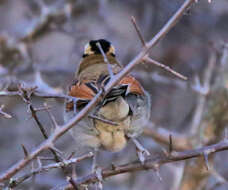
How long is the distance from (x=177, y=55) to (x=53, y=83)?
2.21 meters

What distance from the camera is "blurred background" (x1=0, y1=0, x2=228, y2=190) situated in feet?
20.3

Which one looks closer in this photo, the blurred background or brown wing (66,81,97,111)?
brown wing (66,81,97,111)

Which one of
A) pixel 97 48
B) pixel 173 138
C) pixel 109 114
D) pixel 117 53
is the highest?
pixel 97 48

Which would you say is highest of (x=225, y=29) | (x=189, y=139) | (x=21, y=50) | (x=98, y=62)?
(x=21, y=50)

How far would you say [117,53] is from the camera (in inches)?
306

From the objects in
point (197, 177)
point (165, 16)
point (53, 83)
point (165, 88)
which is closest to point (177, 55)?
point (165, 88)

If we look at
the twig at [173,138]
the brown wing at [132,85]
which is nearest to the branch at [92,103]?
the brown wing at [132,85]

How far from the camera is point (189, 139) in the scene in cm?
502

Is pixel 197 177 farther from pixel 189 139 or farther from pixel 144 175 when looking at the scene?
pixel 144 175

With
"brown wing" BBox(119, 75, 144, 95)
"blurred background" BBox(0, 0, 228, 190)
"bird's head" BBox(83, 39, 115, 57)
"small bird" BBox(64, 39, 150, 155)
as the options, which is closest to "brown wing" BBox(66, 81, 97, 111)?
"small bird" BBox(64, 39, 150, 155)

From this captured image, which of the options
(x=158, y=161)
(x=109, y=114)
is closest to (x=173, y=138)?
(x=109, y=114)

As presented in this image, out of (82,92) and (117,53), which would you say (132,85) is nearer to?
(82,92)

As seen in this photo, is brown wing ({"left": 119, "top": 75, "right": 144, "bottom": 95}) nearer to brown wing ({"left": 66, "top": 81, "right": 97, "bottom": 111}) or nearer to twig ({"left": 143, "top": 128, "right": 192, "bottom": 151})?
brown wing ({"left": 66, "top": 81, "right": 97, "bottom": 111})

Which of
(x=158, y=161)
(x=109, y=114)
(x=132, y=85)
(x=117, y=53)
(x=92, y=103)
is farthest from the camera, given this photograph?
(x=117, y=53)
